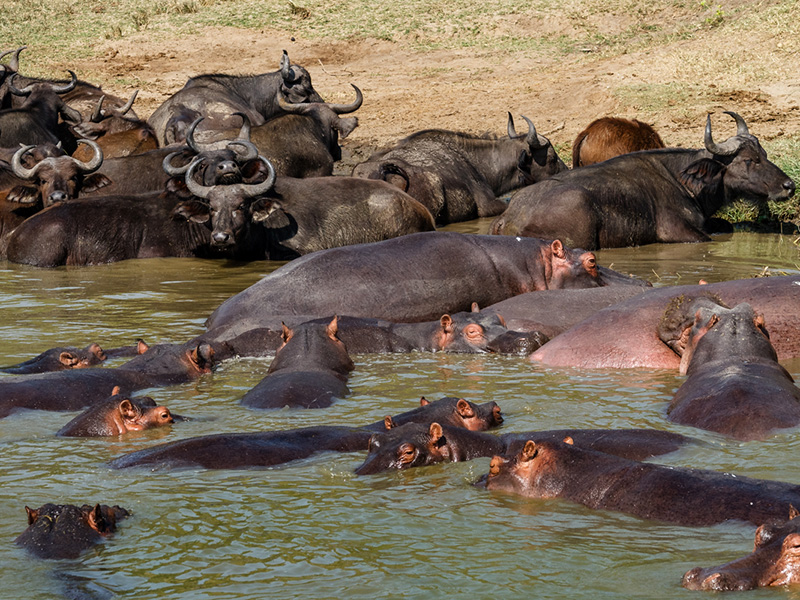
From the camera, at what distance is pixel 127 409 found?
6273mm

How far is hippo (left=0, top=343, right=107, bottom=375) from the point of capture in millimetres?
7910

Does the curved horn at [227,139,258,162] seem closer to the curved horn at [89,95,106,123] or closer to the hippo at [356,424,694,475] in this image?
the curved horn at [89,95,106,123]

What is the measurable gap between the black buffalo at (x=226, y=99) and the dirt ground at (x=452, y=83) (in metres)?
1.50

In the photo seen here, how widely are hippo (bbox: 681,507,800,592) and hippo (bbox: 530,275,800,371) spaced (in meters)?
3.91

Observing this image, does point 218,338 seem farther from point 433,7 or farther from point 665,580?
point 433,7

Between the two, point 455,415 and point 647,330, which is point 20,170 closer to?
point 647,330

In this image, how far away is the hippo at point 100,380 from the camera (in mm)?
6805

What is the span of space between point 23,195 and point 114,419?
29.9 ft

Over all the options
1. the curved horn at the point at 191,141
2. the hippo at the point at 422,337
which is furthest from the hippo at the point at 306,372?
the curved horn at the point at 191,141

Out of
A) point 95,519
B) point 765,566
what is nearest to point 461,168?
point 95,519

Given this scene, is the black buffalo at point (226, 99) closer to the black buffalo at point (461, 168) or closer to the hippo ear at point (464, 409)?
the black buffalo at point (461, 168)

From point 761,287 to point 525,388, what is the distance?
1.98 meters

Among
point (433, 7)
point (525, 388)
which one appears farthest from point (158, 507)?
point (433, 7)

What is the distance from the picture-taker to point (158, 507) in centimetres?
495
